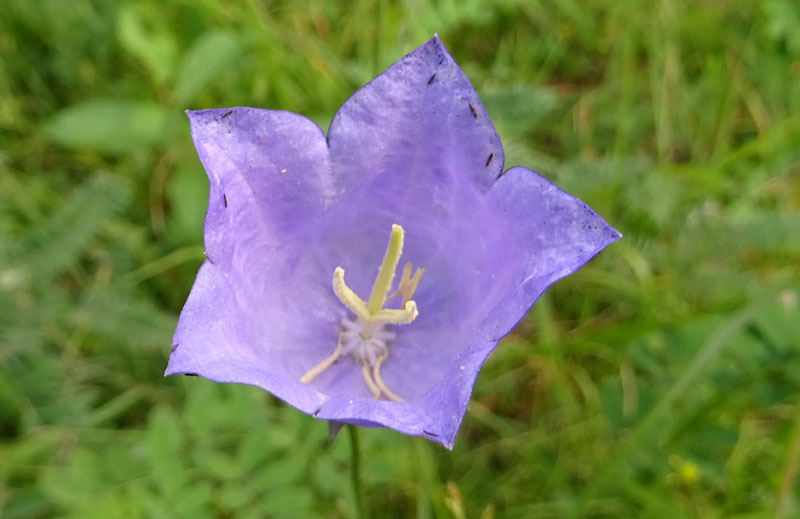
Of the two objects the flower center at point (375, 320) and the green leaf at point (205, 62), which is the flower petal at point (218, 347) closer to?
the flower center at point (375, 320)

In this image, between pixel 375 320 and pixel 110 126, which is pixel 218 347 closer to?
pixel 375 320

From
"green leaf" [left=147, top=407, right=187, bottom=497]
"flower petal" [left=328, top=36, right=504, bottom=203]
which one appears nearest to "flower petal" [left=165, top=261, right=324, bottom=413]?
"flower petal" [left=328, top=36, right=504, bottom=203]

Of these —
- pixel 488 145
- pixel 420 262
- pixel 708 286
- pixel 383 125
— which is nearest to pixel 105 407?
pixel 420 262

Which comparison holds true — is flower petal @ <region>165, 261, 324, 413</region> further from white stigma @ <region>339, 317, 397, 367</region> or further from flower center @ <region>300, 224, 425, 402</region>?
white stigma @ <region>339, 317, 397, 367</region>

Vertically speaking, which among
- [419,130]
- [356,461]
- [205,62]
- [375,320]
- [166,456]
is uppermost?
[419,130]

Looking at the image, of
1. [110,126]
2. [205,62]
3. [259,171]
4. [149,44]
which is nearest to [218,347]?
[259,171]

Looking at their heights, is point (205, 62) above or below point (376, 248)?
above
